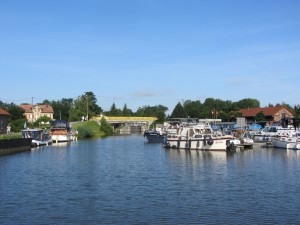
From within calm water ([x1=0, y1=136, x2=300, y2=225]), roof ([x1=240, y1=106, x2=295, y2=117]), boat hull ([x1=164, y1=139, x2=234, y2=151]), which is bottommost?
calm water ([x1=0, y1=136, x2=300, y2=225])

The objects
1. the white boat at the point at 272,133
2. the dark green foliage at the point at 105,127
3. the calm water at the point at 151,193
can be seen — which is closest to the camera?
the calm water at the point at 151,193

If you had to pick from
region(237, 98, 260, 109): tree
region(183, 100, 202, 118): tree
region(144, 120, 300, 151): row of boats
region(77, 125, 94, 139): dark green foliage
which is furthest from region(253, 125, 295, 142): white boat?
region(237, 98, 260, 109): tree

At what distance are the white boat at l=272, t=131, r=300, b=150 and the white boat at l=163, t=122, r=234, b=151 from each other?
907 centimetres

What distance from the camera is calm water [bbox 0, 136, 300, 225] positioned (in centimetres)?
2305

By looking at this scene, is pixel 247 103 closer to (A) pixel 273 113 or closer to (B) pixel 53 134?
(A) pixel 273 113

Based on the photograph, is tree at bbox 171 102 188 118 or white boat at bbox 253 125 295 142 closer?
white boat at bbox 253 125 295 142

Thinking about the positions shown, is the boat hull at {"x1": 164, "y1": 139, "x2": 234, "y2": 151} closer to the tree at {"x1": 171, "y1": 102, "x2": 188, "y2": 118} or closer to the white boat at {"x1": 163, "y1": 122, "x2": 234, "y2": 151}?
the white boat at {"x1": 163, "y1": 122, "x2": 234, "y2": 151}

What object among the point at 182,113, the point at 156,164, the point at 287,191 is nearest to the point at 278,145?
the point at 156,164

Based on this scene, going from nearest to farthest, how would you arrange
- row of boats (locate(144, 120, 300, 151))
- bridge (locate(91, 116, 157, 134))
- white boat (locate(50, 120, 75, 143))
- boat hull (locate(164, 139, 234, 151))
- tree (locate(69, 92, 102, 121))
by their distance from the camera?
1. boat hull (locate(164, 139, 234, 151))
2. row of boats (locate(144, 120, 300, 151))
3. white boat (locate(50, 120, 75, 143))
4. tree (locate(69, 92, 102, 121))
5. bridge (locate(91, 116, 157, 134))

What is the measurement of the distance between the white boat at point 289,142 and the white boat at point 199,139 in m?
9.07

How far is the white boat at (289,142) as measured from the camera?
65562mm

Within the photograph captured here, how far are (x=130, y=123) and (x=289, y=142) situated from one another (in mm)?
122830

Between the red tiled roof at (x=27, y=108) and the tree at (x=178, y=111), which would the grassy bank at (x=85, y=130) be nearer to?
the tree at (x=178, y=111)

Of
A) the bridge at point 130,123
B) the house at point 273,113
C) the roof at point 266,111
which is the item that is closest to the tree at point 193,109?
the bridge at point 130,123
